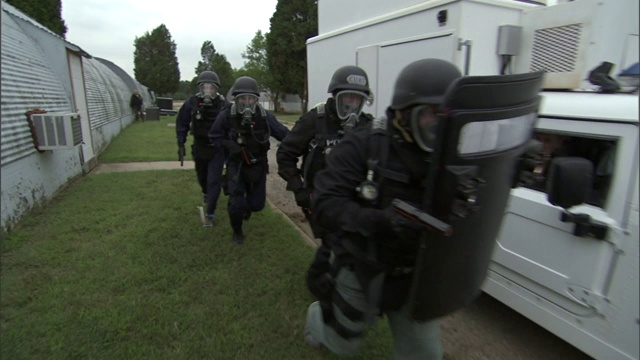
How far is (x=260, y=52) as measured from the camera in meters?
44.4

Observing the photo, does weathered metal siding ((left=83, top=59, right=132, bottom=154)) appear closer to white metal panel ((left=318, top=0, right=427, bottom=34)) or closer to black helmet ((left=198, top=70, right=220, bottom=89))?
black helmet ((left=198, top=70, right=220, bottom=89))

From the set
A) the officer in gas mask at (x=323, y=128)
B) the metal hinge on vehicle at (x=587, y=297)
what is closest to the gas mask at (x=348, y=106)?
the officer in gas mask at (x=323, y=128)

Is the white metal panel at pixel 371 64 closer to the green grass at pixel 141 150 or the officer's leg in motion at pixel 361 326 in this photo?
the officer's leg in motion at pixel 361 326

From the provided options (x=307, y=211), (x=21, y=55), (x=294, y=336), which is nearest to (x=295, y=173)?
(x=307, y=211)

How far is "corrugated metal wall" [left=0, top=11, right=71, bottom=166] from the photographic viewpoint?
4727 mm

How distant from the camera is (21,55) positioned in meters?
5.82

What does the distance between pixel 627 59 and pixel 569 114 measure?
2.94ft

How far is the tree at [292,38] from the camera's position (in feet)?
104

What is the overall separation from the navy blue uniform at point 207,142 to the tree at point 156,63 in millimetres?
55582

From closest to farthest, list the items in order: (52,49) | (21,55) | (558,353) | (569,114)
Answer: (569,114), (558,353), (21,55), (52,49)

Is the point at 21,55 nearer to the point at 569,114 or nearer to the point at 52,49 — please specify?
the point at 52,49

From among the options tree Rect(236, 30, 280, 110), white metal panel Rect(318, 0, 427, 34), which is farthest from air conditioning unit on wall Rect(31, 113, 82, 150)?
tree Rect(236, 30, 280, 110)

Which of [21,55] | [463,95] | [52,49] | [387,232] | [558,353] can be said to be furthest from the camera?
[52,49]

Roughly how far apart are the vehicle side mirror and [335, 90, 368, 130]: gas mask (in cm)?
171
